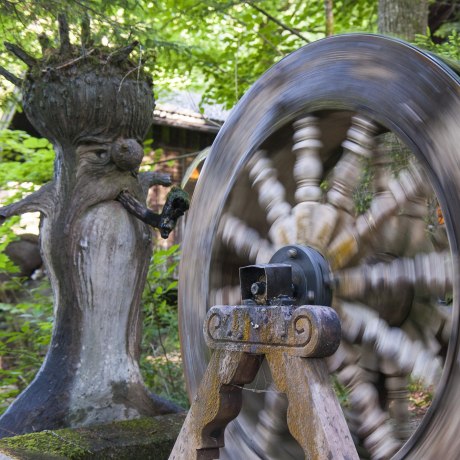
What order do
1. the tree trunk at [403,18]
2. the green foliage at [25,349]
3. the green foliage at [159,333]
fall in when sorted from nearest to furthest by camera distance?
the green foliage at [25,349], the green foliage at [159,333], the tree trunk at [403,18]

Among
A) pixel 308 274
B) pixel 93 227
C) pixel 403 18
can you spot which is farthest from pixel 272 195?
pixel 403 18

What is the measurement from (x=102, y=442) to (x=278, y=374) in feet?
5.58

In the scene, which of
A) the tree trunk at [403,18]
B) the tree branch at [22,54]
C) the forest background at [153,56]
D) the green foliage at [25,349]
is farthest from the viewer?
the tree trunk at [403,18]

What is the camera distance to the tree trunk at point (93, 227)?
13.1 feet

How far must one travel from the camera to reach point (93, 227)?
4.05 meters

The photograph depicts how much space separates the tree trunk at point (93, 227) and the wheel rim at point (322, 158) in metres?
1.15

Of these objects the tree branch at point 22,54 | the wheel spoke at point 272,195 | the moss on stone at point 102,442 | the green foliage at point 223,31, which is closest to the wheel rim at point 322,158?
the wheel spoke at point 272,195

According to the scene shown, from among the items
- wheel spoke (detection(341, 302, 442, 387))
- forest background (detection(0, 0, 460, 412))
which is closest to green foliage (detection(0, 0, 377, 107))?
forest background (detection(0, 0, 460, 412))

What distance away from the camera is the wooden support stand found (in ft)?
6.31

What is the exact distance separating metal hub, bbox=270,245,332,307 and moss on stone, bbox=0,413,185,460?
1.46 metres

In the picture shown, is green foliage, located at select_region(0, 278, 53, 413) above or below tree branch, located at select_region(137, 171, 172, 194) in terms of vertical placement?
below

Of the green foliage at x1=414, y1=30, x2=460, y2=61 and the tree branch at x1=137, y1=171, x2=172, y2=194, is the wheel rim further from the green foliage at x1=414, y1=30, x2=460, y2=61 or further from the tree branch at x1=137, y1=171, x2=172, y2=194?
the green foliage at x1=414, y1=30, x2=460, y2=61

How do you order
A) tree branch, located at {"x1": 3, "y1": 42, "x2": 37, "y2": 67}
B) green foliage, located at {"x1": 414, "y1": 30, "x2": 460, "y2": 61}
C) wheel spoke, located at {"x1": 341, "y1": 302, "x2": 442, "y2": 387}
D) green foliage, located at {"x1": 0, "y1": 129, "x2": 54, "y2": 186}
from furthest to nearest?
green foliage, located at {"x1": 0, "y1": 129, "x2": 54, "y2": 186}
green foliage, located at {"x1": 414, "y1": 30, "x2": 460, "y2": 61}
tree branch, located at {"x1": 3, "y1": 42, "x2": 37, "y2": 67}
wheel spoke, located at {"x1": 341, "y1": 302, "x2": 442, "y2": 387}

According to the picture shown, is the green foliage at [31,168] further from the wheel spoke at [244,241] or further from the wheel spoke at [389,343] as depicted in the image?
the wheel spoke at [389,343]
